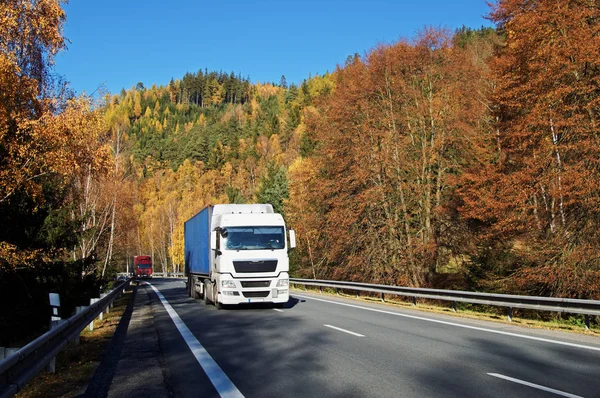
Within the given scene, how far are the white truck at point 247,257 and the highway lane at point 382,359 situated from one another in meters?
3.04

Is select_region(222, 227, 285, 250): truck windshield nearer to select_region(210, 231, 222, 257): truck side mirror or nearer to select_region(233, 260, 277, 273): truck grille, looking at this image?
select_region(210, 231, 222, 257): truck side mirror

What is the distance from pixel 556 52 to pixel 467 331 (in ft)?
36.9

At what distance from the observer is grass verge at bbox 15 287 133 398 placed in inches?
272

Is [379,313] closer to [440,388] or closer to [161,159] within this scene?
[440,388]

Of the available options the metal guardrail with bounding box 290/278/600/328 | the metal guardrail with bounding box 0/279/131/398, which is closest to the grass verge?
the metal guardrail with bounding box 0/279/131/398

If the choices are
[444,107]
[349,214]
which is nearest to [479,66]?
[444,107]

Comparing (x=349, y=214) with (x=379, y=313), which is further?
(x=349, y=214)

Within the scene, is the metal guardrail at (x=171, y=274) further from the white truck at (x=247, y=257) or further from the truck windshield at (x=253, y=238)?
the truck windshield at (x=253, y=238)

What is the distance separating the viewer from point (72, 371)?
323 inches

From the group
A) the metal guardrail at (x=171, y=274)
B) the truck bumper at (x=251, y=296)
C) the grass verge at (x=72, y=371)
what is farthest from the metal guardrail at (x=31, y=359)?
the metal guardrail at (x=171, y=274)

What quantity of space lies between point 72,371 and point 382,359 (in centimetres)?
487

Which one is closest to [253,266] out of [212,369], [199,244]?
[199,244]

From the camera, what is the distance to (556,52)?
60.1 feet

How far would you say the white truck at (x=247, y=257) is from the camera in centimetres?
1756
